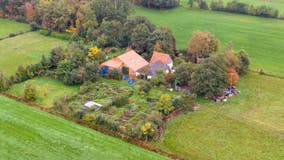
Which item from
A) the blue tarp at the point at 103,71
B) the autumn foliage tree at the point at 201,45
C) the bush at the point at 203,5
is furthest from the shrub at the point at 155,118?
the bush at the point at 203,5

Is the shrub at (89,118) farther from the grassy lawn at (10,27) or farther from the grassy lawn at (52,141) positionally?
the grassy lawn at (10,27)

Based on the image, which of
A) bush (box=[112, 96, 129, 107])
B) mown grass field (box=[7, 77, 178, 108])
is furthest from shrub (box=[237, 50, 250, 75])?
bush (box=[112, 96, 129, 107])

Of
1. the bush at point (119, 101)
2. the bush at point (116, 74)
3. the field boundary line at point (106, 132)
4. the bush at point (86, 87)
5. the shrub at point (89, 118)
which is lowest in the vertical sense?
the field boundary line at point (106, 132)

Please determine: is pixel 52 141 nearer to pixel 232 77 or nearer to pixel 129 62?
pixel 129 62

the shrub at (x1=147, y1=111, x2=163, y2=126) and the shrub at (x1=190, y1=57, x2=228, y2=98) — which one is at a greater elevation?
the shrub at (x1=190, y1=57, x2=228, y2=98)

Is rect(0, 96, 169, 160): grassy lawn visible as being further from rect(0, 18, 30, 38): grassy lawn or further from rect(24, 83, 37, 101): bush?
rect(0, 18, 30, 38): grassy lawn

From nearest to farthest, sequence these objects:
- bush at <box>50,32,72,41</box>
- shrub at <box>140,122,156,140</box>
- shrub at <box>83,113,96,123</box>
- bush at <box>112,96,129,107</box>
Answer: shrub at <box>140,122,156,140</box>
shrub at <box>83,113,96,123</box>
bush at <box>112,96,129,107</box>
bush at <box>50,32,72,41</box>

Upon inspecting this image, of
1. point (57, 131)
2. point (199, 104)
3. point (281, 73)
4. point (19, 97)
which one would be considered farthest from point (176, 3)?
point (57, 131)
